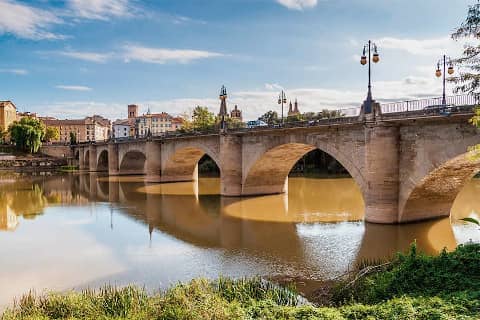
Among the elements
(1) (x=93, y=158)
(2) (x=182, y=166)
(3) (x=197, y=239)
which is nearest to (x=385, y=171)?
(3) (x=197, y=239)

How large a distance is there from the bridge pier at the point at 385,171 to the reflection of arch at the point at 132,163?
156ft

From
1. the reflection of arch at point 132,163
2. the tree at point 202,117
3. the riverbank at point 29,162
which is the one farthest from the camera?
the riverbank at point 29,162

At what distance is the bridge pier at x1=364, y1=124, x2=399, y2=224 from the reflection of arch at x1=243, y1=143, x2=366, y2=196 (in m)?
8.00

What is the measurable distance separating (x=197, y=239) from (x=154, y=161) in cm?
3008

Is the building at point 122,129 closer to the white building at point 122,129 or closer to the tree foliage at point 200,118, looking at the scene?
the white building at point 122,129

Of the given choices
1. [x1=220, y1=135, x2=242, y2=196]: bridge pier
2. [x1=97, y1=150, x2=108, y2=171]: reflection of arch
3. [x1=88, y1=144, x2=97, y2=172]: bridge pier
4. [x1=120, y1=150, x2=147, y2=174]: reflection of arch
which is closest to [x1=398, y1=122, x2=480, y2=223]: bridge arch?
[x1=220, y1=135, x2=242, y2=196]: bridge pier

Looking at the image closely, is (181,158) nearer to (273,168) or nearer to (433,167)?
(273,168)

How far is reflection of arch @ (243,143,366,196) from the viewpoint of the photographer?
3073cm

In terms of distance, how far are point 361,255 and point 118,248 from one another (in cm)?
1059

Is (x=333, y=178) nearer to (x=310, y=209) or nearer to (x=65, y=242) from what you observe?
(x=310, y=209)

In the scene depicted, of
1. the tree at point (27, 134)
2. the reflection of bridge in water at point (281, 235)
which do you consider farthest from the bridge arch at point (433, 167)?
the tree at point (27, 134)

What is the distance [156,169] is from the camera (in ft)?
161

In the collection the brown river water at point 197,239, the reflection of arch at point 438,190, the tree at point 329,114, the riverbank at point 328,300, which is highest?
the tree at point 329,114

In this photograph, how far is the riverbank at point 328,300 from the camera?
8727 mm
